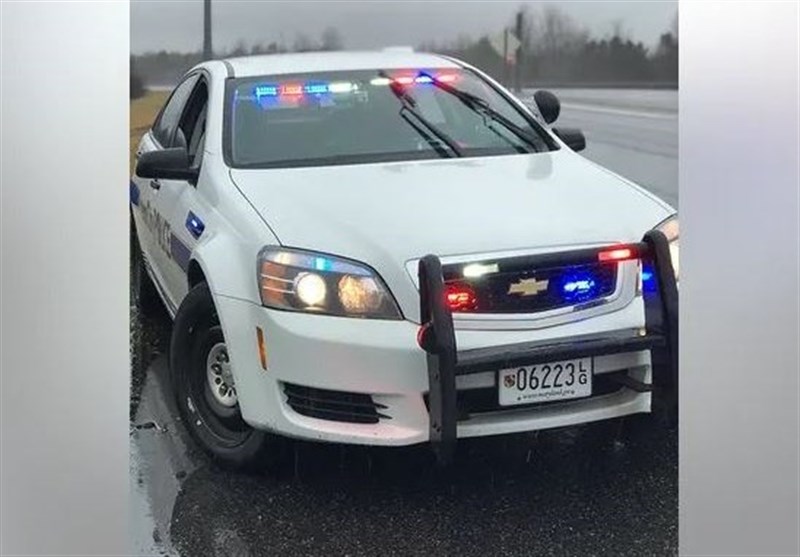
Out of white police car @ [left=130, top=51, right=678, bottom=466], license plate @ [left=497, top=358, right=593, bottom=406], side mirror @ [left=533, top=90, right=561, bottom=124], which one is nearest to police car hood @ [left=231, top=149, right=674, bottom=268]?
white police car @ [left=130, top=51, right=678, bottom=466]

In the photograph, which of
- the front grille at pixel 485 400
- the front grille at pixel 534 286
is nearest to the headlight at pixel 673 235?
the front grille at pixel 534 286

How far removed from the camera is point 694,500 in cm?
206

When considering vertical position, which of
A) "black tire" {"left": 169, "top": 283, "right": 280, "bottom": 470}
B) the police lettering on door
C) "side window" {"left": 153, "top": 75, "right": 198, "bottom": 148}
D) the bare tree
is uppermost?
the bare tree

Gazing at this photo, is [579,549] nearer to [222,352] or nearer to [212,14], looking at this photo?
[222,352]

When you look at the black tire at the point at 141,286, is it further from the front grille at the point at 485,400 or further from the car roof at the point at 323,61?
the front grille at the point at 485,400

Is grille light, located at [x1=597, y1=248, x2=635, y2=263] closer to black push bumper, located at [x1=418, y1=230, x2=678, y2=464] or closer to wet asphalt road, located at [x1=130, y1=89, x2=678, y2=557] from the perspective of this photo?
black push bumper, located at [x1=418, y1=230, x2=678, y2=464]

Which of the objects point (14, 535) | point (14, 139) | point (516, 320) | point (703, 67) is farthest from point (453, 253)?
point (14, 535)

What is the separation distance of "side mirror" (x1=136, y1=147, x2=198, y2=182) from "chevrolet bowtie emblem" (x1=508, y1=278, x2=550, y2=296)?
23.7 inches

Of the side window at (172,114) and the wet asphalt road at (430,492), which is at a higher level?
the side window at (172,114)

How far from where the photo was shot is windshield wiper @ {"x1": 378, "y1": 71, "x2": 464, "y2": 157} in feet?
6.77

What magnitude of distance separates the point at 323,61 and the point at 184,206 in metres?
0.36

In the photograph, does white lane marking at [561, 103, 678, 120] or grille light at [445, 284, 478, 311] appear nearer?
grille light at [445, 284, 478, 311]

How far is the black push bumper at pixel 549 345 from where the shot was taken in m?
1.89

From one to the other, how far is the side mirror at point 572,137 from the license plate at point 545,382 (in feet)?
1.33
